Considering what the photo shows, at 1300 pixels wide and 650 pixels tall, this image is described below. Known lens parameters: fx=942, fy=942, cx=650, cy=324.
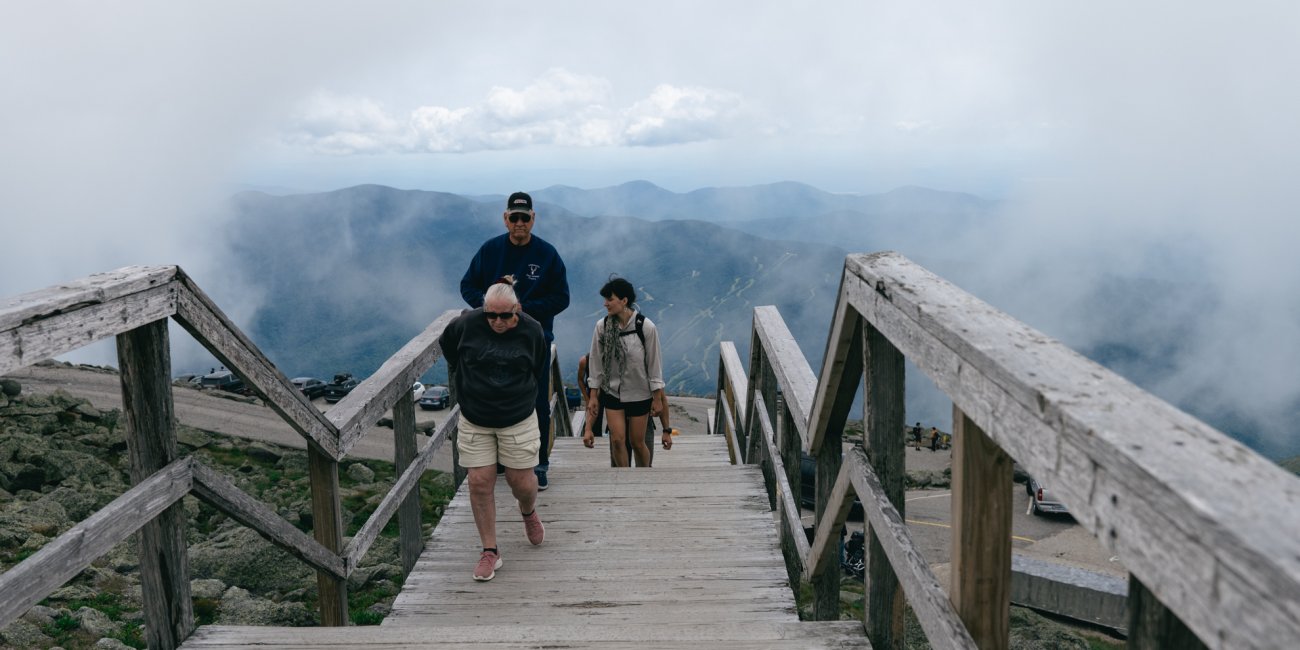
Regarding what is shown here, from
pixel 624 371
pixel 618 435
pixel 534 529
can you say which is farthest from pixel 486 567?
pixel 618 435

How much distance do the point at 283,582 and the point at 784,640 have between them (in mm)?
10156

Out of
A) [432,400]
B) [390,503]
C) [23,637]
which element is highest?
[390,503]

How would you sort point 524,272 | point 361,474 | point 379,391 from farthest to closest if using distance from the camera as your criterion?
1. point 361,474
2. point 524,272
3. point 379,391

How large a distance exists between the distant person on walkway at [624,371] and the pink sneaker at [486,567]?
191 centimetres

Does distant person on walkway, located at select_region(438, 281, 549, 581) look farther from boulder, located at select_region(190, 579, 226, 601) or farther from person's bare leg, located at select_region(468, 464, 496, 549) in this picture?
boulder, located at select_region(190, 579, 226, 601)

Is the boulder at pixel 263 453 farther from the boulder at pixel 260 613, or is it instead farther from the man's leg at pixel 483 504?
the man's leg at pixel 483 504

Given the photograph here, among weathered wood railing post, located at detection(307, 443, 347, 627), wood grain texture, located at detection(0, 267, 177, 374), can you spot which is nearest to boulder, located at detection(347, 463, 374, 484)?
weathered wood railing post, located at detection(307, 443, 347, 627)

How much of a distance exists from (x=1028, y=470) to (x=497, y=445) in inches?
133

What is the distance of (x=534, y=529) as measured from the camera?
14.7 feet

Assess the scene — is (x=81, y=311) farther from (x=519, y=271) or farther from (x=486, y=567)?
A: (x=519, y=271)

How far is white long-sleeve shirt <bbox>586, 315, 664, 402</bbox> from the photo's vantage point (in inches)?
240

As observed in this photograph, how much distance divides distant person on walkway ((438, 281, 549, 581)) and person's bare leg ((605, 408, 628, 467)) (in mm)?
1877

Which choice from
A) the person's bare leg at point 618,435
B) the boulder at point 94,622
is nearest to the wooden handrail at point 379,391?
the person's bare leg at point 618,435

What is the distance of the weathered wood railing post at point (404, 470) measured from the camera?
13.9 feet
